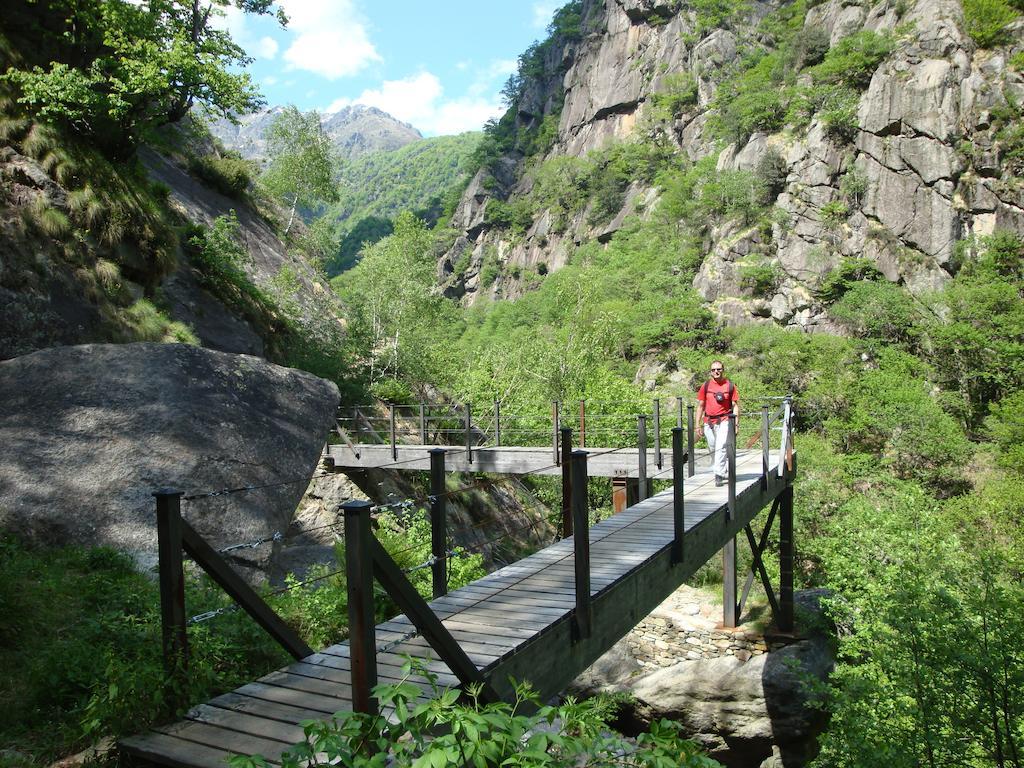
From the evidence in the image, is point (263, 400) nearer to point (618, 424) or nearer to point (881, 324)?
point (618, 424)

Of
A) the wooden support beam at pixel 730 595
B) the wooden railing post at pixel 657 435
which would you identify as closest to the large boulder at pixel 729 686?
the wooden support beam at pixel 730 595

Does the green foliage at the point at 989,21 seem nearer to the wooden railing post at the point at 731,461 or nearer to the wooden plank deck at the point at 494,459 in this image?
the wooden plank deck at the point at 494,459

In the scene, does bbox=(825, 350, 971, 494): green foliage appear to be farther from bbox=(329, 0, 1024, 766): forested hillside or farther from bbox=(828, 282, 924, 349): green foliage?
bbox=(828, 282, 924, 349): green foliage

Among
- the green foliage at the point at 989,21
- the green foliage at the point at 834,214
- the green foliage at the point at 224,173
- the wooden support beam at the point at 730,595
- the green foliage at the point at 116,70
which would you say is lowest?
the wooden support beam at the point at 730,595

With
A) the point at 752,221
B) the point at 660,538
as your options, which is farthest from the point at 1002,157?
the point at 660,538

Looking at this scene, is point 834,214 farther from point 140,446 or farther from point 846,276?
point 140,446

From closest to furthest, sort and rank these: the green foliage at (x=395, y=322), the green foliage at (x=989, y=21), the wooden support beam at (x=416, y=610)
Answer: the wooden support beam at (x=416, y=610)
the green foliage at (x=395, y=322)
the green foliage at (x=989, y=21)

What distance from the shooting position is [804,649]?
44.8 ft

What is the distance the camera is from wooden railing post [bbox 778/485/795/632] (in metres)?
12.1

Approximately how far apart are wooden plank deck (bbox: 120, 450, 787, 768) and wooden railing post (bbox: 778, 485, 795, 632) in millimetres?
5649

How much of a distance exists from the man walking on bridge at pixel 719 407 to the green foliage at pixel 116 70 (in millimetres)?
10338

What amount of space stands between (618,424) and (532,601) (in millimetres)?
18506

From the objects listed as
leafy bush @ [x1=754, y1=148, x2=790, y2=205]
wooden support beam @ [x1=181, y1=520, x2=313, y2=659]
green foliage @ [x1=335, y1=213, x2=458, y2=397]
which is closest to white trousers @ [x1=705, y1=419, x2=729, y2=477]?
wooden support beam @ [x1=181, y1=520, x2=313, y2=659]

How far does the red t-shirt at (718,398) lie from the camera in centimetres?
857
